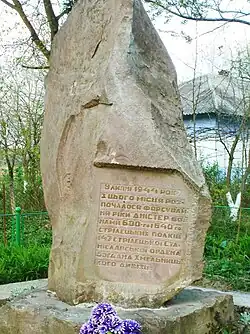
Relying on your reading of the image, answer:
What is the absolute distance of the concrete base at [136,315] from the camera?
3332mm

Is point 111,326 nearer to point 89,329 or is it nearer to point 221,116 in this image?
point 89,329

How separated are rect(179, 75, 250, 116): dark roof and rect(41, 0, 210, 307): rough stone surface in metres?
8.01

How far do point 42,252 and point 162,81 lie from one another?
3.22m

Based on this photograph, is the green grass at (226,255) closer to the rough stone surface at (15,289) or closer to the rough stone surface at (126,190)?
the rough stone surface at (15,289)

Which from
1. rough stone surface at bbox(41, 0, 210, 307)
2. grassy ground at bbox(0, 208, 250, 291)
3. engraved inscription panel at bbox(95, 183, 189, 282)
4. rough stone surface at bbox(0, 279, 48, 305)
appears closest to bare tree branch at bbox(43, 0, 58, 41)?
grassy ground at bbox(0, 208, 250, 291)

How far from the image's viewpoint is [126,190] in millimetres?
3764

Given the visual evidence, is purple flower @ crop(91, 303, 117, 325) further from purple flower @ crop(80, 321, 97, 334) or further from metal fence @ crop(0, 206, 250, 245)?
metal fence @ crop(0, 206, 250, 245)

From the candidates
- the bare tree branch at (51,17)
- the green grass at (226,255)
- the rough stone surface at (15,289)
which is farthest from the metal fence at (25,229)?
the bare tree branch at (51,17)

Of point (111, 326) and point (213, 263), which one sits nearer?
point (111, 326)

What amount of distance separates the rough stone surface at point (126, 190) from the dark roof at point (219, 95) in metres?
8.01

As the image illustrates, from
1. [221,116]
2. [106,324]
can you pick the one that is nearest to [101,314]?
[106,324]

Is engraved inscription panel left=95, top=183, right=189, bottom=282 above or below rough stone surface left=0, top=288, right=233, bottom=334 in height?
above

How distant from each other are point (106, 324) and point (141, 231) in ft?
4.16

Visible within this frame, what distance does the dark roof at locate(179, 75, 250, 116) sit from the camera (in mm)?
12889
